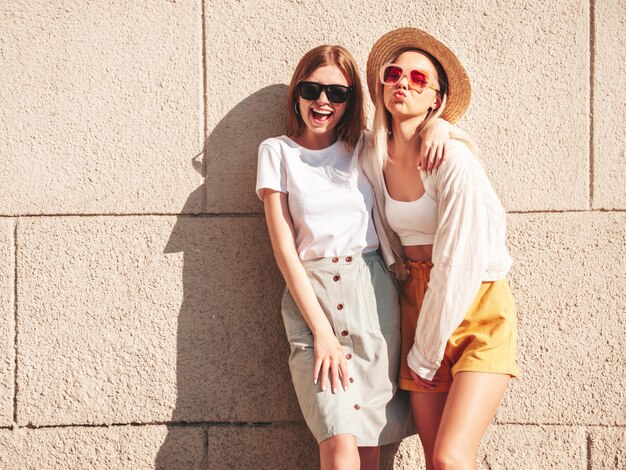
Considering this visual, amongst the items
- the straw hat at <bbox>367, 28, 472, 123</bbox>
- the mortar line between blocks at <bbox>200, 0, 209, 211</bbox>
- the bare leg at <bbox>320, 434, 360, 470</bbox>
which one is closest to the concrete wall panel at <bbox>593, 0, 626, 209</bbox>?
the straw hat at <bbox>367, 28, 472, 123</bbox>

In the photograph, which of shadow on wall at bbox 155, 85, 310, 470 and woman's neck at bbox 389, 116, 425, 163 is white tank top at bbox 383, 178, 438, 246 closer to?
woman's neck at bbox 389, 116, 425, 163

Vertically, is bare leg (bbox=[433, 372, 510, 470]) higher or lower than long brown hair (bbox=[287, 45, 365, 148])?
lower

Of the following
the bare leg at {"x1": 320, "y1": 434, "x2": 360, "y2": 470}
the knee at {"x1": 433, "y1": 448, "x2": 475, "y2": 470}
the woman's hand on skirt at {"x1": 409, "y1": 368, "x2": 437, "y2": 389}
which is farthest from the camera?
the woman's hand on skirt at {"x1": 409, "y1": 368, "x2": 437, "y2": 389}

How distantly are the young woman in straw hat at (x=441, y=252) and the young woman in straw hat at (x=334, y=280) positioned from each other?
111 millimetres

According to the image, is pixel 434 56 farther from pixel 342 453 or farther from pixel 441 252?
pixel 342 453

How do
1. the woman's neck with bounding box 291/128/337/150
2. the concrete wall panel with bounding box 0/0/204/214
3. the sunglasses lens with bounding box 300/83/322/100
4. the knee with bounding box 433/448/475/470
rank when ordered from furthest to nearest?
the concrete wall panel with bounding box 0/0/204/214, the woman's neck with bounding box 291/128/337/150, the sunglasses lens with bounding box 300/83/322/100, the knee with bounding box 433/448/475/470

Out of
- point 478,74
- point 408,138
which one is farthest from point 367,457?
point 478,74

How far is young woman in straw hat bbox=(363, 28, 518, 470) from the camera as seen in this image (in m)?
2.62

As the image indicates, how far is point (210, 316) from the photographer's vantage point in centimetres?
337

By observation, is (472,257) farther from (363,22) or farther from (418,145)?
(363,22)

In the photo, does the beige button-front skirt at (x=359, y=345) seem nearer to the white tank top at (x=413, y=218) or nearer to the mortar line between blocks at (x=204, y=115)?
the white tank top at (x=413, y=218)

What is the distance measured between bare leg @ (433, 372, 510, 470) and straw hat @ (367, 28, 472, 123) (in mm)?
1308

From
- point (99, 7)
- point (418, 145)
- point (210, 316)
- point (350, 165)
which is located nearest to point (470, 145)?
point (418, 145)

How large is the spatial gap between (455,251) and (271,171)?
0.93 meters
